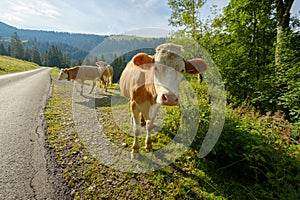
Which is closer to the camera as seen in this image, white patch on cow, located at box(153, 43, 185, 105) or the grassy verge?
white patch on cow, located at box(153, 43, 185, 105)

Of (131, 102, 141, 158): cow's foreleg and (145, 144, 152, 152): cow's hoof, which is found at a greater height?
(131, 102, 141, 158): cow's foreleg

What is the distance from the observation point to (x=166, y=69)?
7.72 feet

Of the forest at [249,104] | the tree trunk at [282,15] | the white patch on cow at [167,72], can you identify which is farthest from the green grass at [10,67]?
the tree trunk at [282,15]

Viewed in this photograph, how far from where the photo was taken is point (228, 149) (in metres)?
2.82

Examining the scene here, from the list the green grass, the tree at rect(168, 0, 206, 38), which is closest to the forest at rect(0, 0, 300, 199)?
the tree at rect(168, 0, 206, 38)

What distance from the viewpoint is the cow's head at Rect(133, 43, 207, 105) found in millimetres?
2176

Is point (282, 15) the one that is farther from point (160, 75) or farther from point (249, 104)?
point (160, 75)

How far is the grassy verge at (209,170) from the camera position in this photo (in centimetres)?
233

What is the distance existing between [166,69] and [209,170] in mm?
2130

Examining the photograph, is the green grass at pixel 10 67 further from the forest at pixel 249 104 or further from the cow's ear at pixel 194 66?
the cow's ear at pixel 194 66

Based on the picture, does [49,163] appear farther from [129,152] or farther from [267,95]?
[267,95]

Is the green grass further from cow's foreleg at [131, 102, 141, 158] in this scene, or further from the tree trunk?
the tree trunk

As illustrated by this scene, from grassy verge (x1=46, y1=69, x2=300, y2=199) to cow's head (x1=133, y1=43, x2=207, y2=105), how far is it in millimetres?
1348

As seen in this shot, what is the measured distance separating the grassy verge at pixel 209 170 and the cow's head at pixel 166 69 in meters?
1.35
